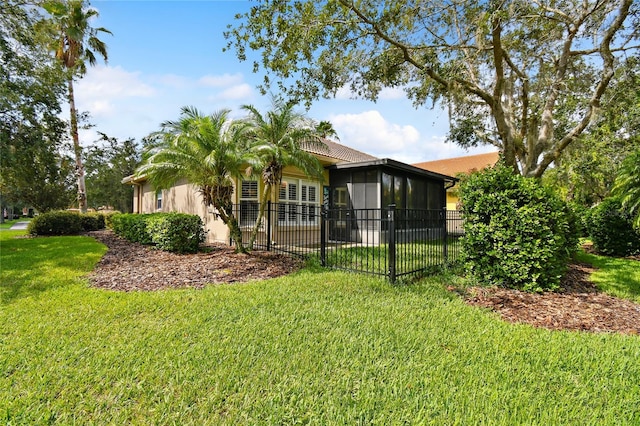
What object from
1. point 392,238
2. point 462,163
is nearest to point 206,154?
point 392,238

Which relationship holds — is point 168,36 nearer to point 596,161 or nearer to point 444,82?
point 444,82

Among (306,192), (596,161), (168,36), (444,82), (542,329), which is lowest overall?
(542,329)

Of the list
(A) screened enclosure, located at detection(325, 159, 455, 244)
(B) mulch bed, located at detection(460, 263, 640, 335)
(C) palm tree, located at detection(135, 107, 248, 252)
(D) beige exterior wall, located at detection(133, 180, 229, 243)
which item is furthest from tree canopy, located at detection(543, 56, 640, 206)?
(D) beige exterior wall, located at detection(133, 180, 229, 243)

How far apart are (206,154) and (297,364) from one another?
699 centimetres

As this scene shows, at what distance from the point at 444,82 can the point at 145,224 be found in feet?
37.3

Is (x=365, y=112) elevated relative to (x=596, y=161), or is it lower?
elevated

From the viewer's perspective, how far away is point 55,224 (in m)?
14.6

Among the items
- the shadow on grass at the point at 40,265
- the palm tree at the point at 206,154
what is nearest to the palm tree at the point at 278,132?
the palm tree at the point at 206,154

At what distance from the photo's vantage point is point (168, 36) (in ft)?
25.9

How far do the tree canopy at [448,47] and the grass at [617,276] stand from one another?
327cm

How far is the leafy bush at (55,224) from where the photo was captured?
46.5 ft

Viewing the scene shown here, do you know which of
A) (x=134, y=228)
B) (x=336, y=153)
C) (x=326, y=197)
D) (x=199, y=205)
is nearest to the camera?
(x=134, y=228)

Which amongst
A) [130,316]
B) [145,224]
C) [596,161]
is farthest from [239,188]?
[596,161]

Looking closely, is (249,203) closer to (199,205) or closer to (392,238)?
(199,205)
